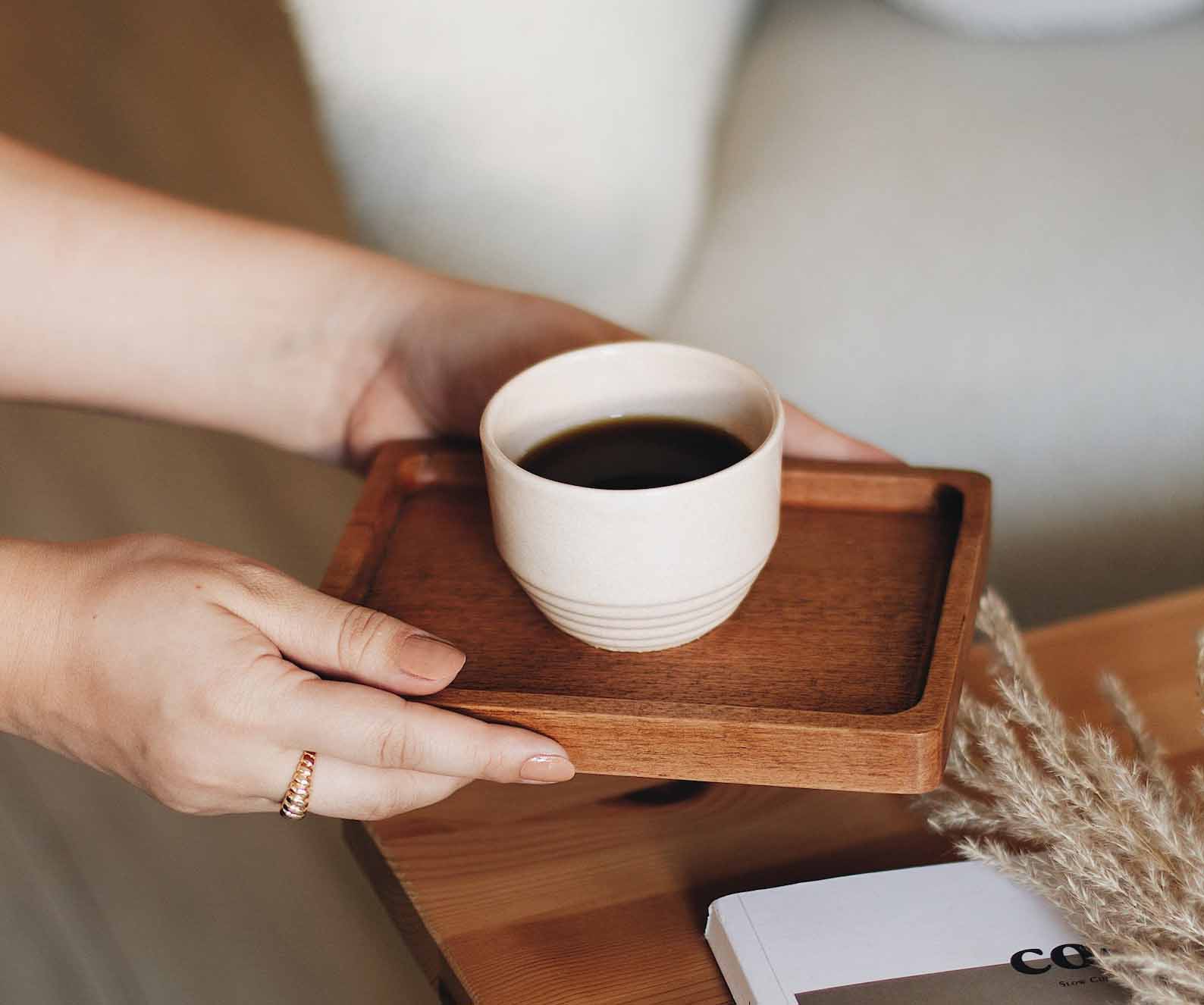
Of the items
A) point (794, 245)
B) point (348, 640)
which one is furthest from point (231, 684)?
point (794, 245)

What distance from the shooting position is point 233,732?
616 millimetres

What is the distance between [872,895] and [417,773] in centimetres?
24

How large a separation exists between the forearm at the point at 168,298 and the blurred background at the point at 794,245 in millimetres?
268

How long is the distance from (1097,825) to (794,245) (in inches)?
24.8

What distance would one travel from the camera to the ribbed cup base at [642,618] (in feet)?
2.03

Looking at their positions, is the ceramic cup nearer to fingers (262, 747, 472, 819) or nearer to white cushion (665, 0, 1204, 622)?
fingers (262, 747, 472, 819)

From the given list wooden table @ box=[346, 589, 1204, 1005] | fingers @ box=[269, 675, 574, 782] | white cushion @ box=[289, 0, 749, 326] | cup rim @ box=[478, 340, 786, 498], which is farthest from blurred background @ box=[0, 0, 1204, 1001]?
cup rim @ box=[478, 340, 786, 498]

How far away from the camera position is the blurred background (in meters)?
0.95

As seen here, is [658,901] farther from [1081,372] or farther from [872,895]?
[1081,372]

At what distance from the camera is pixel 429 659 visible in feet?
2.02

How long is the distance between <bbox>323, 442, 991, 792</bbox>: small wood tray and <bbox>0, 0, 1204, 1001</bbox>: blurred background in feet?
0.78

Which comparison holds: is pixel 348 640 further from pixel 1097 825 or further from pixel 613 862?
pixel 1097 825

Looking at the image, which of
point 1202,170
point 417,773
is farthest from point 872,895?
point 1202,170

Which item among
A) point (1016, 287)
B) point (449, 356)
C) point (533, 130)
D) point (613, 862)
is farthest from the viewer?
point (533, 130)
